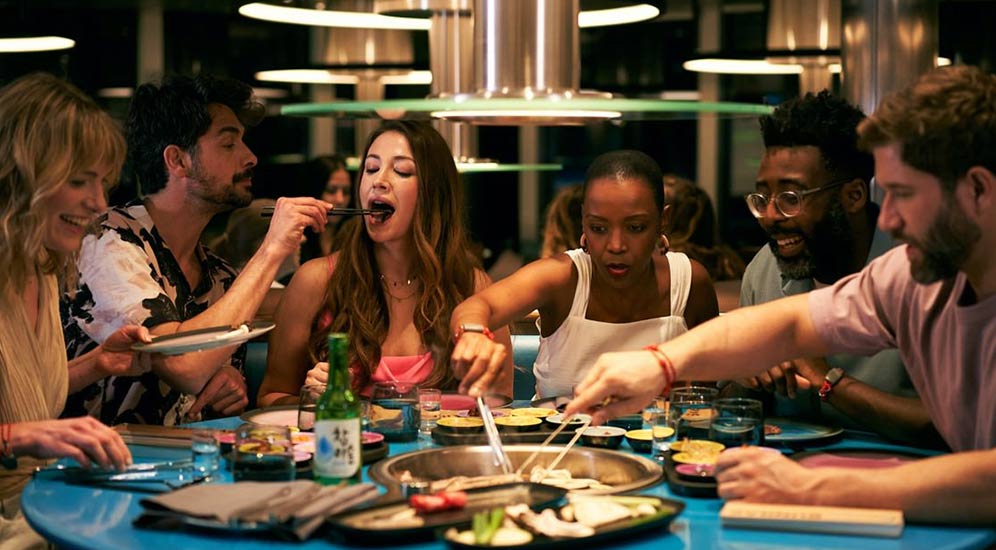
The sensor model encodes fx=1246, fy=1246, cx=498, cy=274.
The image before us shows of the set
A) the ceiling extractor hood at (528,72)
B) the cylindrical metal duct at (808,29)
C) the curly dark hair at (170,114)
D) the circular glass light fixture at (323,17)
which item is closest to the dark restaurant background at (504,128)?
the cylindrical metal duct at (808,29)

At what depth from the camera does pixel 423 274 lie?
377 centimetres

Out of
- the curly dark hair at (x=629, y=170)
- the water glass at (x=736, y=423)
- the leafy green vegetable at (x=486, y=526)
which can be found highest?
the curly dark hair at (x=629, y=170)

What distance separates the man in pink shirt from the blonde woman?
125 centimetres

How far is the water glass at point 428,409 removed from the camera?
114 inches

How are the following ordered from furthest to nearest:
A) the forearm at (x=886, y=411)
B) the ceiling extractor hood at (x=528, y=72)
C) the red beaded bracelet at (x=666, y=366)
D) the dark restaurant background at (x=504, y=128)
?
1. the dark restaurant background at (x=504, y=128)
2. the forearm at (x=886, y=411)
3. the red beaded bracelet at (x=666, y=366)
4. the ceiling extractor hood at (x=528, y=72)

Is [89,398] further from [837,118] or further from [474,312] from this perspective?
[837,118]

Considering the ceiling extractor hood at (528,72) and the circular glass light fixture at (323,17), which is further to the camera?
the circular glass light fixture at (323,17)

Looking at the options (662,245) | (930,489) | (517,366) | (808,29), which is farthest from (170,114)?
(808,29)

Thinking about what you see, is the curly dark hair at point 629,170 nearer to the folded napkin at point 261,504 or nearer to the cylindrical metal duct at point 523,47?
the cylindrical metal duct at point 523,47

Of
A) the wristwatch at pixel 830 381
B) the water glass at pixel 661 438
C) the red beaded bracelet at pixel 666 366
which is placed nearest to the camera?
the red beaded bracelet at pixel 666 366

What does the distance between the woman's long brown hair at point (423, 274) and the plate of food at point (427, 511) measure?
1.35 m

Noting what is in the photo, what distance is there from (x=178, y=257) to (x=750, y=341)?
1.95 metres

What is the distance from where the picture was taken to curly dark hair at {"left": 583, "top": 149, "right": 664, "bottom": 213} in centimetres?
344

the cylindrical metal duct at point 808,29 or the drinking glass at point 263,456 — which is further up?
the cylindrical metal duct at point 808,29
